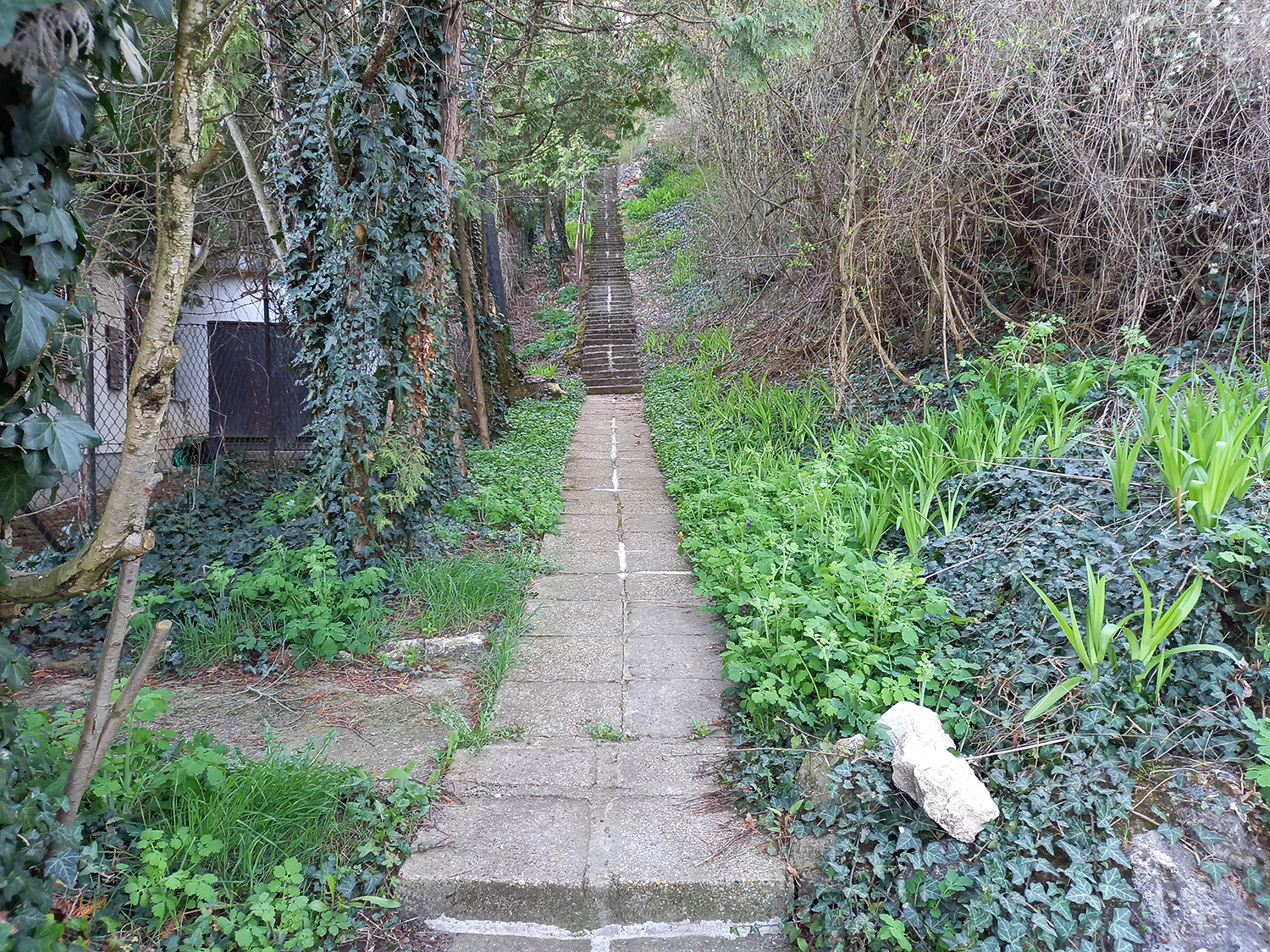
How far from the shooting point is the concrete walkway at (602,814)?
261 cm

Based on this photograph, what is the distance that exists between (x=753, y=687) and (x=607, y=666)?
95cm

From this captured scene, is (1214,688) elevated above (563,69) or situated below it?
below

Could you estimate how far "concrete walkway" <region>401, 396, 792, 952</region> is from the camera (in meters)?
2.61

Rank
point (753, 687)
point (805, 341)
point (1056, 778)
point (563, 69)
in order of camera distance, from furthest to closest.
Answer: point (563, 69), point (805, 341), point (753, 687), point (1056, 778)

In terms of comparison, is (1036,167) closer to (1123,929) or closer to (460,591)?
(460,591)

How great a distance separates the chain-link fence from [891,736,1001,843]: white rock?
5447mm

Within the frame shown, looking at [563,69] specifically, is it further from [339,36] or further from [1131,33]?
[1131,33]

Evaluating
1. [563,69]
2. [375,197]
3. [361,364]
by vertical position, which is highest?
[563,69]

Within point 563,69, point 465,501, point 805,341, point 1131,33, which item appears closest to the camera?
point 1131,33

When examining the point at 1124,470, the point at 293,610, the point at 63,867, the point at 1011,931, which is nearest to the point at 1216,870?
the point at 1011,931

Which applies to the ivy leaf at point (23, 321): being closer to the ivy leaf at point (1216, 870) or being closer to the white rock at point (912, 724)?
the white rock at point (912, 724)

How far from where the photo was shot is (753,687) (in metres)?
3.48

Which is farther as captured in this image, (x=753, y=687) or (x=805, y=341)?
(x=805, y=341)

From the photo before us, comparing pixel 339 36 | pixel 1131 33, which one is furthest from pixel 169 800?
pixel 1131 33
